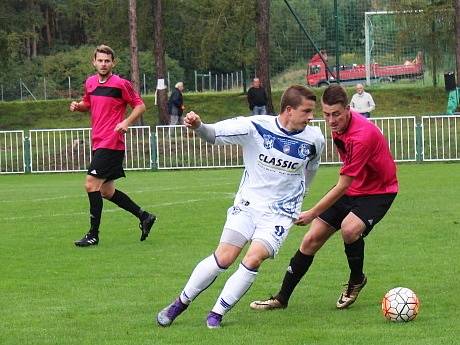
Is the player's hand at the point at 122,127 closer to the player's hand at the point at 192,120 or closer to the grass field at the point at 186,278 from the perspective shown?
the grass field at the point at 186,278

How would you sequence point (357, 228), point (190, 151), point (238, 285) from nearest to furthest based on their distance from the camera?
point (238, 285) < point (357, 228) < point (190, 151)

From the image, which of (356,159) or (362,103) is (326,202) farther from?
(362,103)

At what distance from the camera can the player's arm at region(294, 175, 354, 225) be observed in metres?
7.75

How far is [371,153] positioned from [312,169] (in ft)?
1.51

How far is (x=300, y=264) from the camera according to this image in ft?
28.0

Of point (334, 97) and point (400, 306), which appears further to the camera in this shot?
point (334, 97)

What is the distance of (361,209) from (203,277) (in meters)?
1.44

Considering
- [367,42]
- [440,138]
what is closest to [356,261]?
[440,138]

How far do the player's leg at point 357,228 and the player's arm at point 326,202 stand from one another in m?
0.43

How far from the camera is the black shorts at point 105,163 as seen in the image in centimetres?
1251

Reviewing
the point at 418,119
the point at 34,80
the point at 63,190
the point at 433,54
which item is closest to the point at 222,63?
the point at 34,80

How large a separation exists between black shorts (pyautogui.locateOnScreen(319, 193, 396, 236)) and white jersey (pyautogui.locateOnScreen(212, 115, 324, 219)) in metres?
0.72

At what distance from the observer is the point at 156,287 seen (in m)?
9.44

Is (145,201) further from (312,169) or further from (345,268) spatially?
(312,169)
